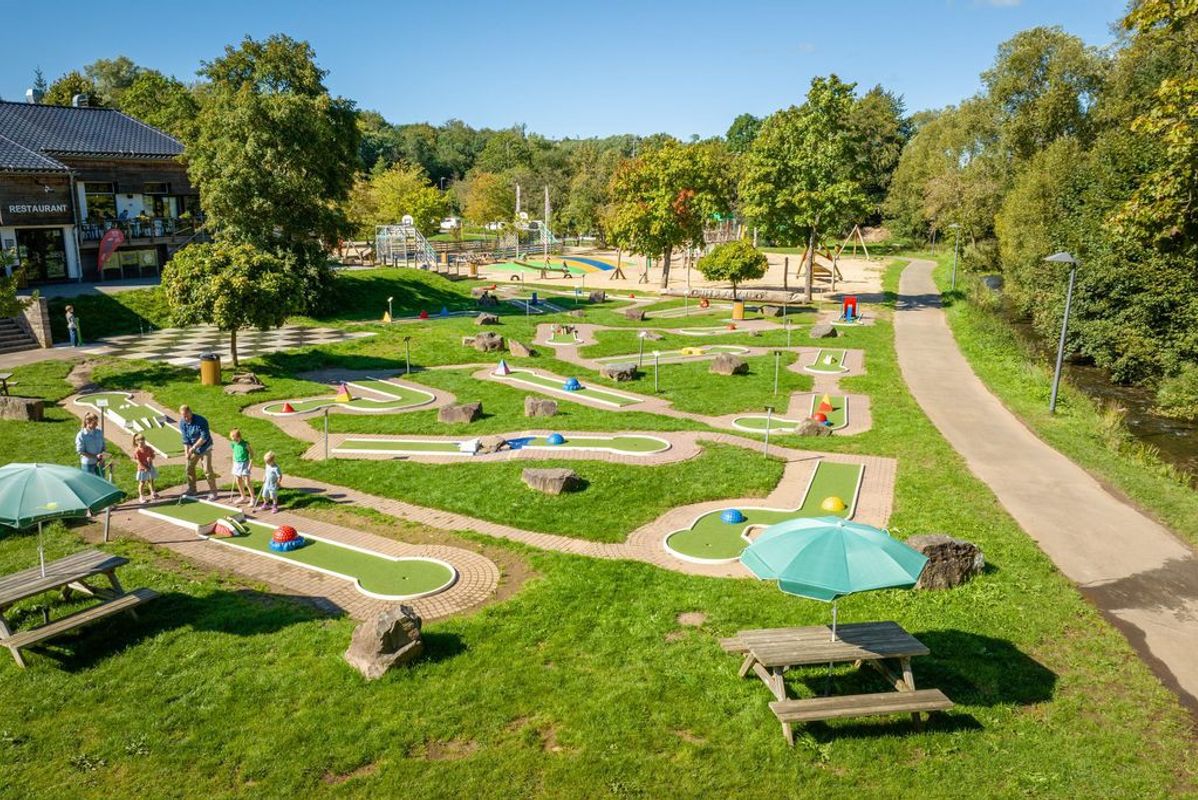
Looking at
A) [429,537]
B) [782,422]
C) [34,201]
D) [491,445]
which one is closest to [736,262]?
[782,422]

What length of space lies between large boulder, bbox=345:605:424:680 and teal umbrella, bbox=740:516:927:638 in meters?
4.51

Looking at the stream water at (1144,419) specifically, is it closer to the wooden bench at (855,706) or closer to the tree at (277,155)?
the wooden bench at (855,706)

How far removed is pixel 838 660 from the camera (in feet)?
30.8

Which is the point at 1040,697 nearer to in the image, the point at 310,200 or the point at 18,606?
the point at 18,606

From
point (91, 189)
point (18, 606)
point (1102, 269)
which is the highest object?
point (91, 189)

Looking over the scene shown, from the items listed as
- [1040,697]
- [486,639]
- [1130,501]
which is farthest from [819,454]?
[486,639]

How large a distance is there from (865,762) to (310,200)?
3676cm

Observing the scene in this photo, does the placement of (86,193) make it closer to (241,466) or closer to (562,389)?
(562,389)

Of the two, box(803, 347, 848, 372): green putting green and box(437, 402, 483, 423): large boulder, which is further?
box(803, 347, 848, 372): green putting green

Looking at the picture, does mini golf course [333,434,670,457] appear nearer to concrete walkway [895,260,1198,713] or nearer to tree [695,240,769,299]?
concrete walkway [895,260,1198,713]

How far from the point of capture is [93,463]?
16.1 m

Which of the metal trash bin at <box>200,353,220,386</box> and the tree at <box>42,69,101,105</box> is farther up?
the tree at <box>42,69,101,105</box>

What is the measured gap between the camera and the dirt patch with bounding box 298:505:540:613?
42.7 feet

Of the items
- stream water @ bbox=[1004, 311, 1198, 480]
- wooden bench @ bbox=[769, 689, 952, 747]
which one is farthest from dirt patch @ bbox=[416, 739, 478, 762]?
stream water @ bbox=[1004, 311, 1198, 480]
